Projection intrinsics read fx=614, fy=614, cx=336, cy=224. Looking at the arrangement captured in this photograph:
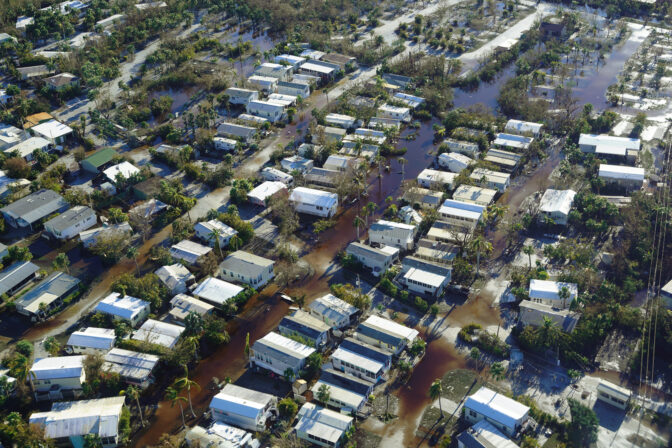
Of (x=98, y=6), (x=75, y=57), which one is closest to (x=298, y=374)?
(x=75, y=57)

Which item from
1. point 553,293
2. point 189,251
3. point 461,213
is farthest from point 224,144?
point 553,293

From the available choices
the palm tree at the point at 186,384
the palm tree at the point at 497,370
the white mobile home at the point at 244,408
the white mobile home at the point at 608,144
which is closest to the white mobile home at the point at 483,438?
the palm tree at the point at 497,370

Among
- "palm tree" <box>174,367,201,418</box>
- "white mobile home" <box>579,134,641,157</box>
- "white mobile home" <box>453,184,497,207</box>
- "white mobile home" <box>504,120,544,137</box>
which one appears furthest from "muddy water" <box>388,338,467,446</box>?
"white mobile home" <box>504,120,544,137</box>

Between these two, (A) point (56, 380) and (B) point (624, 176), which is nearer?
(A) point (56, 380)

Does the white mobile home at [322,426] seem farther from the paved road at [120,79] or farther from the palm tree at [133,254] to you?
the paved road at [120,79]

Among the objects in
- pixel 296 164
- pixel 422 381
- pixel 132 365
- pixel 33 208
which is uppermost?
pixel 33 208

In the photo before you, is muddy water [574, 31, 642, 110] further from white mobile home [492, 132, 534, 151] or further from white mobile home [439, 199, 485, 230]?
white mobile home [439, 199, 485, 230]

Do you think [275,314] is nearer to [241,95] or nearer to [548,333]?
[548,333]
